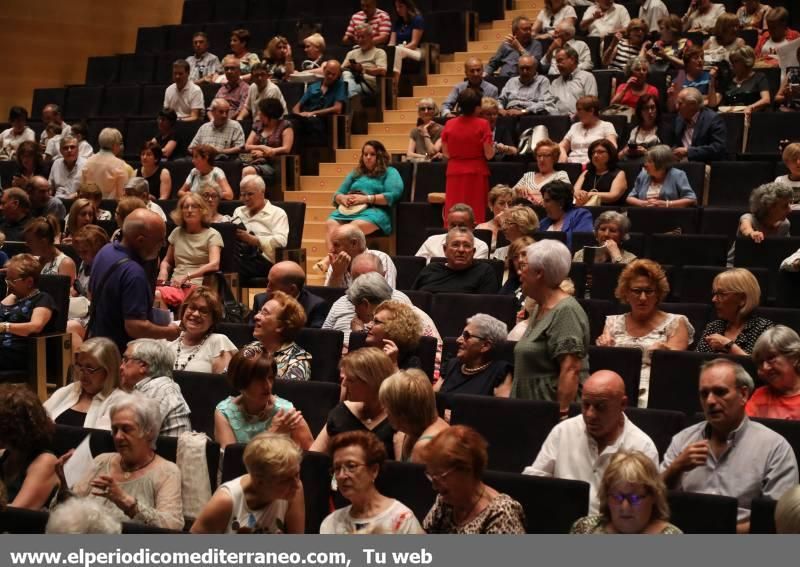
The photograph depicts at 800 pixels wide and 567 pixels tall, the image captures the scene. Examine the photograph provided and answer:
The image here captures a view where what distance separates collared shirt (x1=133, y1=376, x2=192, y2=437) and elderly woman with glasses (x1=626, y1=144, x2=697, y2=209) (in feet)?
10.2

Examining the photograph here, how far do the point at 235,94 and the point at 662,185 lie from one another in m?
3.49

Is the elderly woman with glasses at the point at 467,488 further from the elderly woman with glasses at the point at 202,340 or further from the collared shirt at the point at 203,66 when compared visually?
the collared shirt at the point at 203,66

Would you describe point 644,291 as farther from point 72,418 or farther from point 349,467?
point 72,418

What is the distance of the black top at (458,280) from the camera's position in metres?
5.21

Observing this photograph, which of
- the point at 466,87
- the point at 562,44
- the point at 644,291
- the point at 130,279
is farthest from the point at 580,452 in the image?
the point at 562,44

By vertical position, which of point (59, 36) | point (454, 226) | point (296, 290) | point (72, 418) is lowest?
point (72, 418)

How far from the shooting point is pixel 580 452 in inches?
127

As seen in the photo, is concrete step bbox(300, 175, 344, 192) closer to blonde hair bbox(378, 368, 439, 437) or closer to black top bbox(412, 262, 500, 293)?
black top bbox(412, 262, 500, 293)

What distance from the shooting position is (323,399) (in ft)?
12.7

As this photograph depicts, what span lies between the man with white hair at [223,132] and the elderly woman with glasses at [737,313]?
4324 mm

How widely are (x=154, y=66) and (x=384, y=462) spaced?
7.41m

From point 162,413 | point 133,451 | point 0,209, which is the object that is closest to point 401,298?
point 162,413

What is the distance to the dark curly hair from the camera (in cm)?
337

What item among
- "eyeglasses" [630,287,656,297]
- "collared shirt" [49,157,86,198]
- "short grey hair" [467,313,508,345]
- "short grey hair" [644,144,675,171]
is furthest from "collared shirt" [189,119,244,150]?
"short grey hair" [467,313,508,345]
